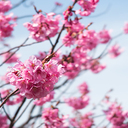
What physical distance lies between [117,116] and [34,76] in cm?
358

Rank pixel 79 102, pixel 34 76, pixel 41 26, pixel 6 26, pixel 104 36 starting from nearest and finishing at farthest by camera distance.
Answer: pixel 34 76 → pixel 41 26 → pixel 6 26 → pixel 79 102 → pixel 104 36

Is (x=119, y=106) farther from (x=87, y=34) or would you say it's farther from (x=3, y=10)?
(x=3, y=10)

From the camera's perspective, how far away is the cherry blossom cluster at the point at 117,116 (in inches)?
172

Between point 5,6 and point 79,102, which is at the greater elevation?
point 5,6

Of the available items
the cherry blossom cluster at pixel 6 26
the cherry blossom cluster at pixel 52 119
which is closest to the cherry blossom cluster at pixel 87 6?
the cherry blossom cluster at pixel 6 26

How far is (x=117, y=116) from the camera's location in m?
4.48

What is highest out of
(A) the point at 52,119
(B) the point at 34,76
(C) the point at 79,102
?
(C) the point at 79,102

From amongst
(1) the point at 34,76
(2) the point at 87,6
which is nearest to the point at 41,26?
(2) the point at 87,6

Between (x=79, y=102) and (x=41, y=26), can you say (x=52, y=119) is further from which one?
(x=79, y=102)

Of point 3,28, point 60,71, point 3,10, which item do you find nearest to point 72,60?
point 3,28

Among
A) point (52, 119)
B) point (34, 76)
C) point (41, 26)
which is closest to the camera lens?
point (34, 76)

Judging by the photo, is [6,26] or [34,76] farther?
[6,26]

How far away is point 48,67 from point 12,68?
354 mm

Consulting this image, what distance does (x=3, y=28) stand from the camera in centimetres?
373
